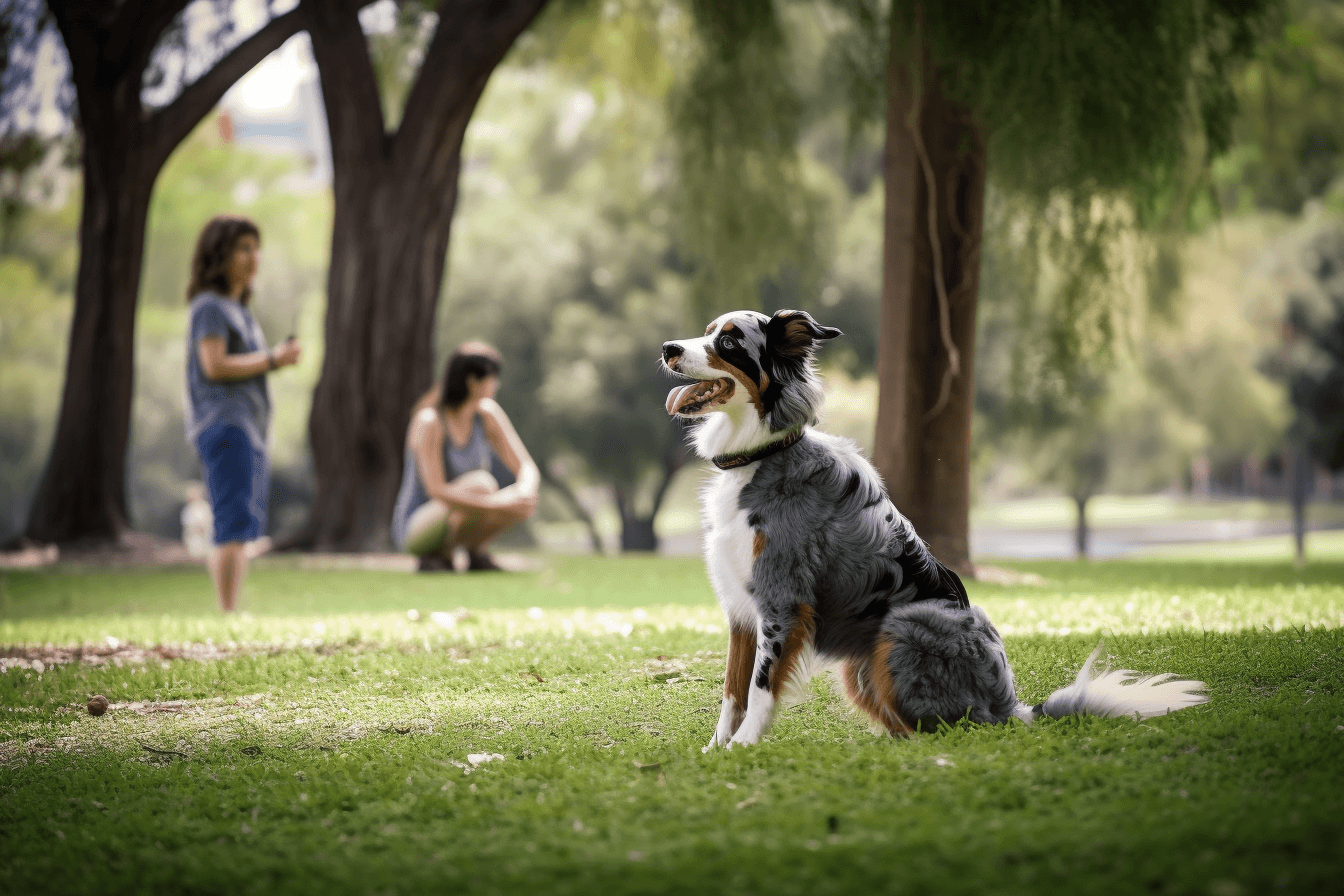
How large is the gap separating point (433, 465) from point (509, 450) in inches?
27.5

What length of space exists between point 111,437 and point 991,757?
11.9m

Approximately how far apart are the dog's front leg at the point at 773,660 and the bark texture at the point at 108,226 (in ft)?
36.0

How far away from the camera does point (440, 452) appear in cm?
1023

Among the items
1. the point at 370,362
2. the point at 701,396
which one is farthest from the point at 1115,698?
the point at 370,362

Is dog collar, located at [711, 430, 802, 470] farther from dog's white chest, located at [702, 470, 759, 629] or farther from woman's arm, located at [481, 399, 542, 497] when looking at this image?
woman's arm, located at [481, 399, 542, 497]

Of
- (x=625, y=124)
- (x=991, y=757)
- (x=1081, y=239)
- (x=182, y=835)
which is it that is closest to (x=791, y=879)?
(x=991, y=757)

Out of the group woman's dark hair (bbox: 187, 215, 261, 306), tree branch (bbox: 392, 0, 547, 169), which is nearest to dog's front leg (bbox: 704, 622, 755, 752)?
woman's dark hair (bbox: 187, 215, 261, 306)

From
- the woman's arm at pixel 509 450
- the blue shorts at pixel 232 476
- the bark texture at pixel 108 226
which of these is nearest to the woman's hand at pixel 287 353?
the blue shorts at pixel 232 476

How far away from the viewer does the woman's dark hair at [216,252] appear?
7219 mm

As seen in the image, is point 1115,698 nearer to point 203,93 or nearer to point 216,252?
point 216,252

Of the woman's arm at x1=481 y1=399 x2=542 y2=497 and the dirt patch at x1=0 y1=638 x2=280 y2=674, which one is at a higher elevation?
the woman's arm at x1=481 y1=399 x2=542 y2=497

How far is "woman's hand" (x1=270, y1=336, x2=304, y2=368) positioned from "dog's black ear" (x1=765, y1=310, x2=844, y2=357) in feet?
13.3

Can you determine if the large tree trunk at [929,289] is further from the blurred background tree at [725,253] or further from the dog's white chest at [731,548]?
the dog's white chest at [731,548]

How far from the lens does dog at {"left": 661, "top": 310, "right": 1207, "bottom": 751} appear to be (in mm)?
3719
